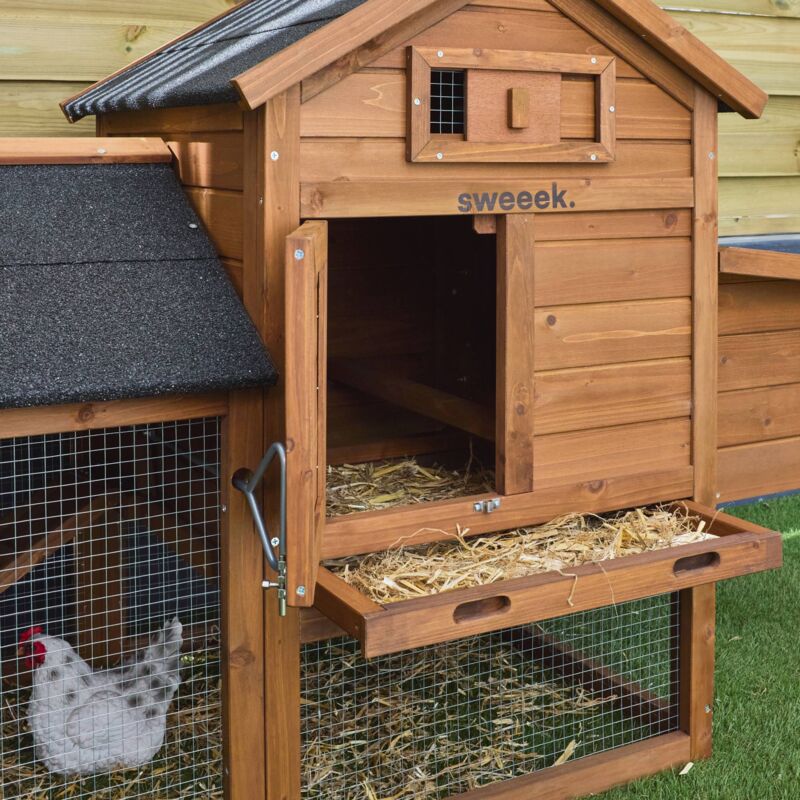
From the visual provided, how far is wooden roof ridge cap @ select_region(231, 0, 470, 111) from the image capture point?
2.11 meters

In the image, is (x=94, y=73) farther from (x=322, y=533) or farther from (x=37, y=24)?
(x=322, y=533)

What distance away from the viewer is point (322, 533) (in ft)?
7.45

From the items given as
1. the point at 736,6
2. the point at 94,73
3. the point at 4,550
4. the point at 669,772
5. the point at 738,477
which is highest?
the point at 736,6

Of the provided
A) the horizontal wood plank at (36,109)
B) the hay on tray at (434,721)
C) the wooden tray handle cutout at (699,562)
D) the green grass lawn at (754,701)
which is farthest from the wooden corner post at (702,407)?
the horizontal wood plank at (36,109)

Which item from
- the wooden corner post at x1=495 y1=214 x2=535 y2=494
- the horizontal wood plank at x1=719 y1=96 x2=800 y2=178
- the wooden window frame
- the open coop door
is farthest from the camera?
the horizontal wood plank at x1=719 y1=96 x2=800 y2=178

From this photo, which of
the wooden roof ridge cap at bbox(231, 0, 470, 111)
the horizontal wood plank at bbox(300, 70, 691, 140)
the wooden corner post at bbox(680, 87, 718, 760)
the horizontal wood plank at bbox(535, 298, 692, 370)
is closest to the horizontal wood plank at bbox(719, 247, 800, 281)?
the wooden corner post at bbox(680, 87, 718, 760)

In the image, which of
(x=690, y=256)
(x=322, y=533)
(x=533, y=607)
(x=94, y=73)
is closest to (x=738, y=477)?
(x=690, y=256)

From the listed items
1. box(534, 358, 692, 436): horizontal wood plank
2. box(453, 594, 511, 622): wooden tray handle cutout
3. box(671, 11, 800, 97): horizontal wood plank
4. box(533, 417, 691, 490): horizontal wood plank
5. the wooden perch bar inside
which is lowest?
box(453, 594, 511, 622): wooden tray handle cutout

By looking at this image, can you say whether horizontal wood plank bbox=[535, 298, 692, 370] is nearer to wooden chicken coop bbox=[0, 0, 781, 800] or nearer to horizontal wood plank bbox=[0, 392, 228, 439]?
wooden chicken coop bbox=[0, 0, 781, 800]

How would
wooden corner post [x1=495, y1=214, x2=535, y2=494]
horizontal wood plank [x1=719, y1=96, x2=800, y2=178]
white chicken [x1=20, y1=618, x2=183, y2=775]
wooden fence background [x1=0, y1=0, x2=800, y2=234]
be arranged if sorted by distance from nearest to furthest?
wooden corner post [x1=495, y1=214, x2=535, y2=494] < white chicken [x1=20, y1=618, x2=183, y2=775] < wooden fence background [x1=0, y1=0, x2=800, y2=234] < horizontal wood plank [x1=719, y1=96, x2=800, y2=178]

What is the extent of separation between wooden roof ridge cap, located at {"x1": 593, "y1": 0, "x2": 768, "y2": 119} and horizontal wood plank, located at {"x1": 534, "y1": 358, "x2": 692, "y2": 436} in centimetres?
57

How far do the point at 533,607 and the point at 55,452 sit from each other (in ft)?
4.67

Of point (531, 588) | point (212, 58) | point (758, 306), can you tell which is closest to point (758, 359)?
point (758, 306)

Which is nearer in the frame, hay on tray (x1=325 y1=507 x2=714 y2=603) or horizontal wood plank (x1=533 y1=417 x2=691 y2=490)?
hay on tray (x1=325 y1=507 x2=714 y2=603)
